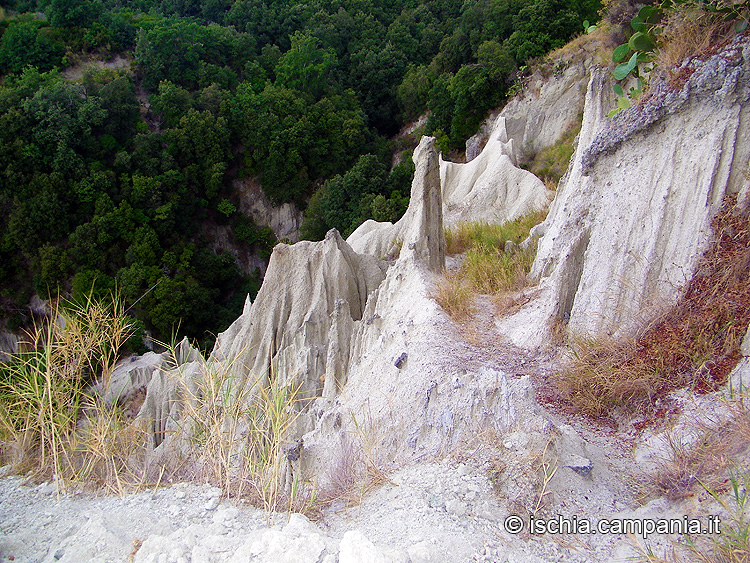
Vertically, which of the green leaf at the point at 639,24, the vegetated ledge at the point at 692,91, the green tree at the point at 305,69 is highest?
the green tree at the point at 305,69

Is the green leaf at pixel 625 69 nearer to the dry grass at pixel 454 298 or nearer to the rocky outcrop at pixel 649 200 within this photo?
the rocky outcrop at pixel 649 200

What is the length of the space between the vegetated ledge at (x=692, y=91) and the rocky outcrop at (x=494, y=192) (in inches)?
270

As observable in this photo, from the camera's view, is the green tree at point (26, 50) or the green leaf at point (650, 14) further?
the green tree at point (26, 50)

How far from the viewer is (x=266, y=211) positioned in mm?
32969

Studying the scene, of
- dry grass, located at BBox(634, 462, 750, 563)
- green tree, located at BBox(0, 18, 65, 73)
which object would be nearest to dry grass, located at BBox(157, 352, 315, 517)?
dry grass, located at BBox(634, 462, 750, 563)

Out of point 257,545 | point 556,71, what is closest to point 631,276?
point 257,545

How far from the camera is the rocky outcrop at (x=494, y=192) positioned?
1306 cm

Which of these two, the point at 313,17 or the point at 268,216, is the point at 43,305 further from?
the point at 313,17

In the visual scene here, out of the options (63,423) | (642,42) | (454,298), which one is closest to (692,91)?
(642,42)

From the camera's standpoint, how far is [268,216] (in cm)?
3294

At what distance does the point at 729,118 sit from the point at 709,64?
1.59 ft

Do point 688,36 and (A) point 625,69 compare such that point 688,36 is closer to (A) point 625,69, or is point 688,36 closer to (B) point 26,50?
(A) point 625,69

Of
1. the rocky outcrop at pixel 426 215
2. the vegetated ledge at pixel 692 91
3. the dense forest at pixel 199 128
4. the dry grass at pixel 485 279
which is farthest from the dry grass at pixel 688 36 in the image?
the dense forest at pixel 199 128

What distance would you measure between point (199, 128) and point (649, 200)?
→ 29.3 meters
